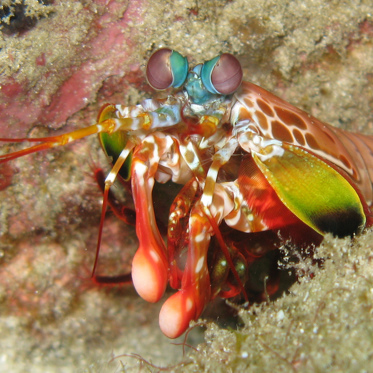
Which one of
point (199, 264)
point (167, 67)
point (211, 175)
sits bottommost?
point (199, 264)

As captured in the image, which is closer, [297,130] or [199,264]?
[199,264]

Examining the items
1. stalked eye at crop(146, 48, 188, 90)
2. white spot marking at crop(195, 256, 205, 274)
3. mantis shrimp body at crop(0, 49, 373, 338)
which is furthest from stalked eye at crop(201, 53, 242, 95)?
white spot marking at crop(195, 256, 205, 274)

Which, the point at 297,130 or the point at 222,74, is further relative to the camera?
the point at 297,130

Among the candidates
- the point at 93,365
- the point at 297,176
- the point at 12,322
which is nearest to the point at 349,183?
the point at 297,176

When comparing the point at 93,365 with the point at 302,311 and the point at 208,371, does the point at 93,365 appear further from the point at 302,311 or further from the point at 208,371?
the point at 302,311

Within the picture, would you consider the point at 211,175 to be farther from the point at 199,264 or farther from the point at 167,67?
the point at 167,67

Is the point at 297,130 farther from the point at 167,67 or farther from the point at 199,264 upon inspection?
the point at 199,264

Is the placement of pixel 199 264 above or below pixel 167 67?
below

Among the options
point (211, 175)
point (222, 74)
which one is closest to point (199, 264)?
point (211, 175)
